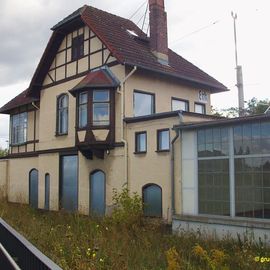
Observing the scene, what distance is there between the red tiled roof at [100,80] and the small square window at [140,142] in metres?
2.51

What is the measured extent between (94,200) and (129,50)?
266 inches

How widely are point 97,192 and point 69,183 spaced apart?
2.74m

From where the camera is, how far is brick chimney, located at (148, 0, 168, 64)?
21172 millimetres

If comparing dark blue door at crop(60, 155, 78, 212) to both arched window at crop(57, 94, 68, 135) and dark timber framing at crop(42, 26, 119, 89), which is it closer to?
arched window at crop(57, 94, 68, 135)

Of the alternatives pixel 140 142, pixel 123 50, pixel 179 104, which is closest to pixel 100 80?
pixel 123 50

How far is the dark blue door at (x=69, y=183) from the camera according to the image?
21.7 meters

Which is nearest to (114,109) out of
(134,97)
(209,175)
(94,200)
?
(134,97)

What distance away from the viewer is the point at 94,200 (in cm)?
2020

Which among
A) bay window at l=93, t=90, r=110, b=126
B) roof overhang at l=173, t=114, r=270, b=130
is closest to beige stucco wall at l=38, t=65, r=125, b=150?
bay window at l=93, t=90, r=110, b=126

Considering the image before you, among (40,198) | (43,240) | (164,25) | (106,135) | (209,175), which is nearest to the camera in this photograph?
(43,240)

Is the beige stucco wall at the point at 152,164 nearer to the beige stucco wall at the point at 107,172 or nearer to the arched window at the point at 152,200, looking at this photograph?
the arched window at the point at 152,200

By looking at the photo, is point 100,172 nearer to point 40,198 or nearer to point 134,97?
point 134,97

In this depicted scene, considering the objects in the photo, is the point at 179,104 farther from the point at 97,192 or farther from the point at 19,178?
the point at 19,178

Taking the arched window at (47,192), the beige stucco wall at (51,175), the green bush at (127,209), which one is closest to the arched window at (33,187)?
the beige stucco wall at (51,175)
